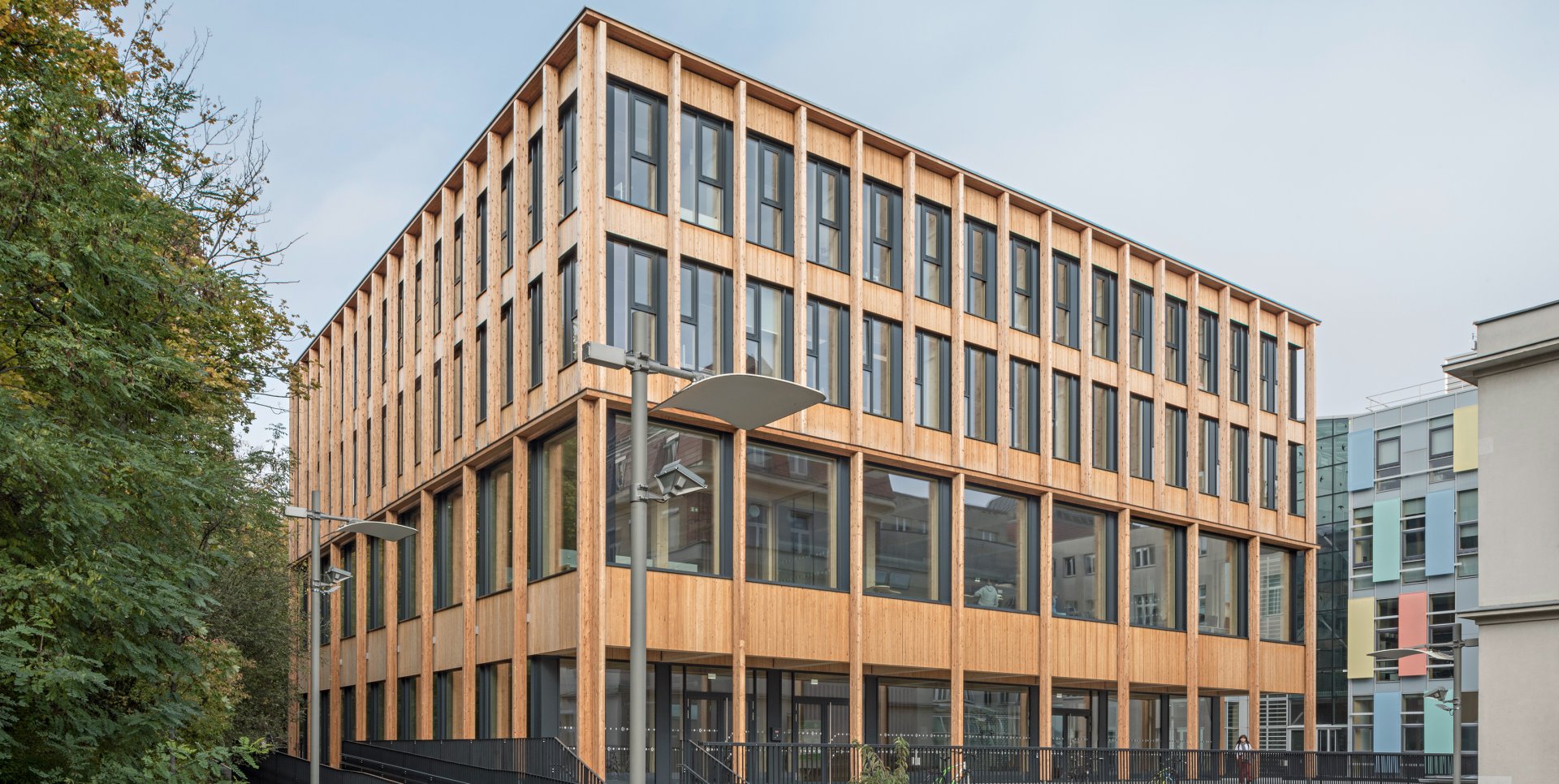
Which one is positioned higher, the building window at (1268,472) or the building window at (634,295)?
the building window at (634,295)

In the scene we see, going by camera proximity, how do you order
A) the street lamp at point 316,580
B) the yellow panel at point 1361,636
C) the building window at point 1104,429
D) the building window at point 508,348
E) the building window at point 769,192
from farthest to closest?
1. the yellow panel at point 1361,636
2. the building window at point 1104,429
3. the building window at point 508,348
4. the building window at point 769,192
5. the street lamp at point 316,580

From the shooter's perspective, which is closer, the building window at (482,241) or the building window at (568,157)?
the building window at (568,157)

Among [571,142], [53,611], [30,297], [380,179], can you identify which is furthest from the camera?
[380,179]

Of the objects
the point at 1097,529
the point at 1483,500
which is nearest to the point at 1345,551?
the point at 1097,529

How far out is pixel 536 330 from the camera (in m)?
29.3

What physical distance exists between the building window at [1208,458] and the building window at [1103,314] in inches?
183

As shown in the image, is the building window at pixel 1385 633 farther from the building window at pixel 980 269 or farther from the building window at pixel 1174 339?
the building window at pixel 980 269

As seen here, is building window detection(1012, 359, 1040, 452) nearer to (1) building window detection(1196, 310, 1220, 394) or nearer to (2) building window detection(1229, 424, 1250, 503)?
(1) building window detection(1196, 310, 1220, 394)

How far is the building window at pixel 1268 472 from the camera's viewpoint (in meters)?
41.8

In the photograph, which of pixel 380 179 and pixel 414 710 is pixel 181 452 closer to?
pixel 414 710

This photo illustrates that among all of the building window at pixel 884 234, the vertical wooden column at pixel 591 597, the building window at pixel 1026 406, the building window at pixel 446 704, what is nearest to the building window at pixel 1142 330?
the building window at pixel 1026 406

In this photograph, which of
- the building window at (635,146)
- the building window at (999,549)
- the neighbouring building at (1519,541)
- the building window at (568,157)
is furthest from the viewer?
the building window at (999,549)

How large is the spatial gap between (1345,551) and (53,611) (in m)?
59.3

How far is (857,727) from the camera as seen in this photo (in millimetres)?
28344
